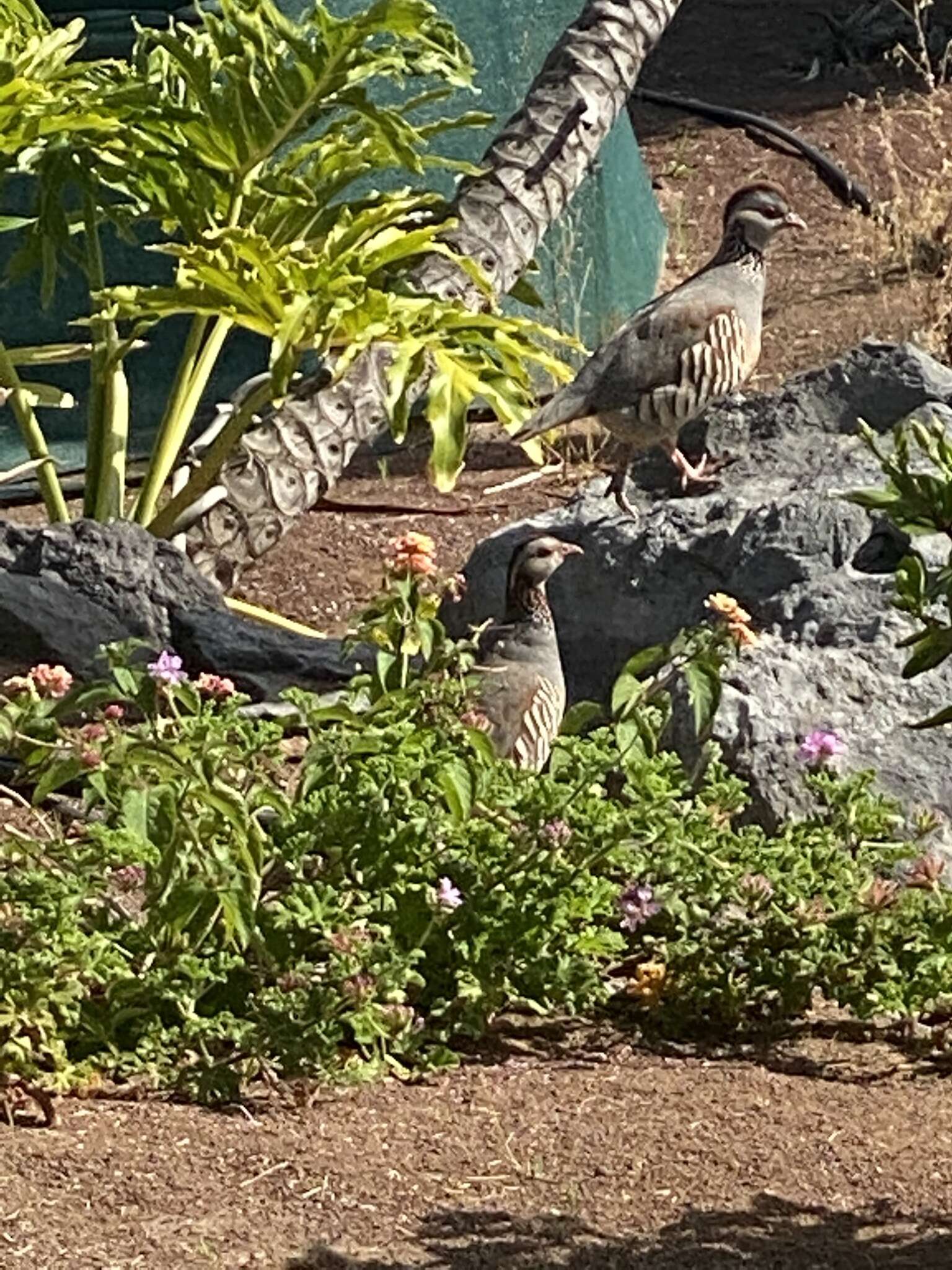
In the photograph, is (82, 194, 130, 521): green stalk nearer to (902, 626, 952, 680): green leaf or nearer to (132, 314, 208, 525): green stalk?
(132, 314, 208, 525): green stalk

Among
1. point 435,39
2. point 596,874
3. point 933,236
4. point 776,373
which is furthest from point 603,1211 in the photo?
point 933,236

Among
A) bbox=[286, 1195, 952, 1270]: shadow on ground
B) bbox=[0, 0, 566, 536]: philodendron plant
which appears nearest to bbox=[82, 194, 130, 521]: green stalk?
bbox=[0, 0, 566, 536]: philodendron plant

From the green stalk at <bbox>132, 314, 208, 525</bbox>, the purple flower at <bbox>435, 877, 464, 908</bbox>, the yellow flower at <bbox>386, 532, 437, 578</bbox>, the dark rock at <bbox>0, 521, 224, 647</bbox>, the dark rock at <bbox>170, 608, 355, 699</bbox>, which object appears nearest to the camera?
the purple flower at <bbox>435, 877, 464, 908</bbox>

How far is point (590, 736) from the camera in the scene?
16.9ft

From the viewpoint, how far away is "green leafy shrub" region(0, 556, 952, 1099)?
4.59 m

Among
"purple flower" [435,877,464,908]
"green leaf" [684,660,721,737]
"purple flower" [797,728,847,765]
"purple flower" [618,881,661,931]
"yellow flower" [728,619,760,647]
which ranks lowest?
"purple flower" [618,881,661,931]

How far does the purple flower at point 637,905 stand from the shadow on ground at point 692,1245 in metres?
0.96

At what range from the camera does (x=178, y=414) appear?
26.6 feet

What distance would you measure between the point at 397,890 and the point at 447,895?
0.10 metres

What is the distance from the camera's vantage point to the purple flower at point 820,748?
535 centimetres

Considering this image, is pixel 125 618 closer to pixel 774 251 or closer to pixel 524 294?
pixel 524 294

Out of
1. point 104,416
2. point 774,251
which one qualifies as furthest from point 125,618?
point 774,251

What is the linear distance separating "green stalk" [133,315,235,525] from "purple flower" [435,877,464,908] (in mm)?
3288

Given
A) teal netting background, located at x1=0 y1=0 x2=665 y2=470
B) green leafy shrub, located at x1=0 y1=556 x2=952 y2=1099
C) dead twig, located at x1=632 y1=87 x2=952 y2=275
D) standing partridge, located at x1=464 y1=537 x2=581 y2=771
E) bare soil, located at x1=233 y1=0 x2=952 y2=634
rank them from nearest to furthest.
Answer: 1. green leafy shrub, located at x1=0 y1=556 x2=952 y2=1099
2. standing partridge, located at x1=464 y1=537 x2=581 y2=771
3. bare soil, located at x1=233 y1=0 x2=952 y2=634
4. teal netting background, located at x1=0 y1=0 x2=665 y2=470
5. dead twig, located at x1=632 y1=87 x2=952 y2=275
